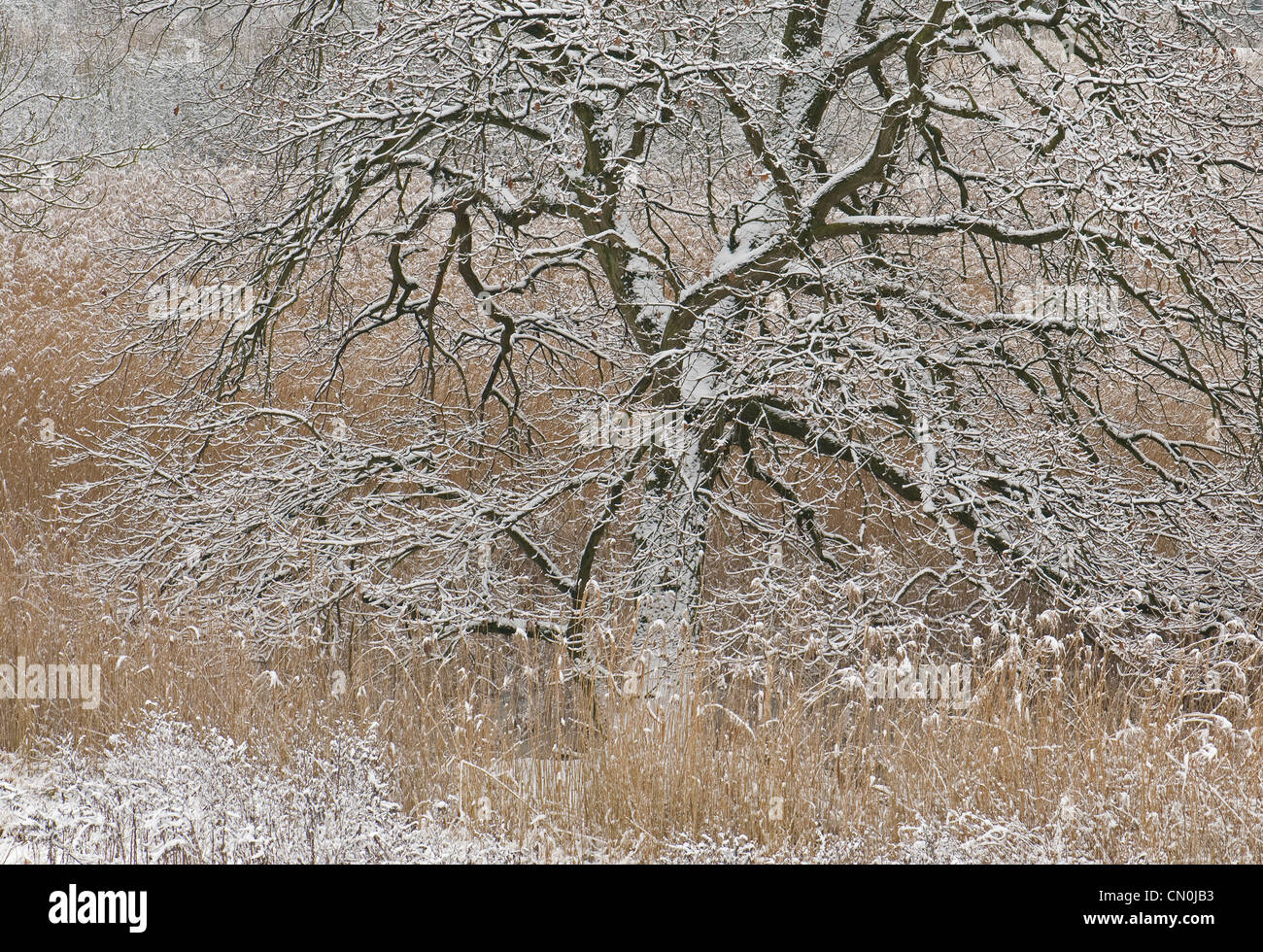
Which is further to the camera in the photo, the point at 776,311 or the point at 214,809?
the point at 776,311

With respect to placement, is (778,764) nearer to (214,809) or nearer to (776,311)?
(214,809)

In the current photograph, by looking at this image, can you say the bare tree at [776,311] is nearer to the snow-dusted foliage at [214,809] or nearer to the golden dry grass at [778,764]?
the golden dry grass at [778,764]

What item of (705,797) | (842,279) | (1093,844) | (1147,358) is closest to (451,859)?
(705,797)

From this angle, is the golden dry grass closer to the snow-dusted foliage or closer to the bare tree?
the snow-dusted foliage

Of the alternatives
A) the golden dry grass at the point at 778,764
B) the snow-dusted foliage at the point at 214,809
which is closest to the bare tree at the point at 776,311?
the golden dry grass at the point at 778,764

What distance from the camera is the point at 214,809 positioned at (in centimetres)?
312

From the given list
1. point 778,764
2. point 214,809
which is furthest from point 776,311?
point 214,809

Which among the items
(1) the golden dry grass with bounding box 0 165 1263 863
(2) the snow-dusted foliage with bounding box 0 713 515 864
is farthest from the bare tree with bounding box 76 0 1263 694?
(2) the snow-dusted foliage with bounding box 0 713 515 864

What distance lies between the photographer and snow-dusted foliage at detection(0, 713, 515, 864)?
2.94m

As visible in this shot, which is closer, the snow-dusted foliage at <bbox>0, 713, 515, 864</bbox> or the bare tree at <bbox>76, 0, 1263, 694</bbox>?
the snow-dusted foliage at <bbox>0, 713, 515, 864</bbox>

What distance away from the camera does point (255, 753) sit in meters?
3.56

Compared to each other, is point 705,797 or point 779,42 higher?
point 779,42

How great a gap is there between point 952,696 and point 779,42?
360 cm
